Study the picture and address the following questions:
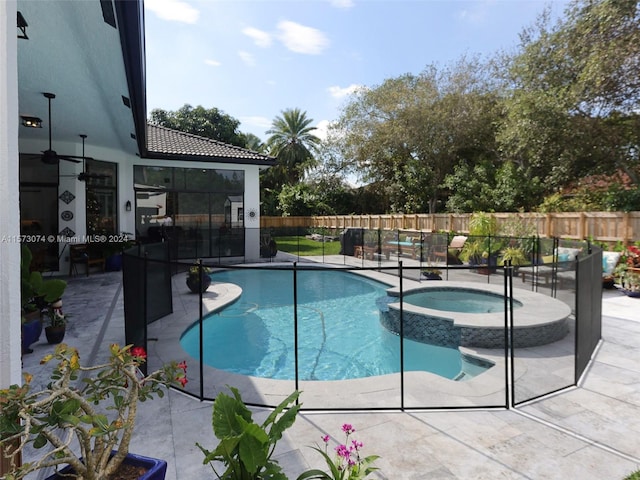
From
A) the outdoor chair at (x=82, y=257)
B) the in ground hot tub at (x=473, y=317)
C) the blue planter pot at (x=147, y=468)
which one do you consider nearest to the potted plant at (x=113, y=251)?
the outdoor chair at (x=82, y=257)

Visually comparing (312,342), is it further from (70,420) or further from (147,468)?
(70,420)

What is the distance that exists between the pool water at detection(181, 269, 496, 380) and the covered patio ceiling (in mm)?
4327

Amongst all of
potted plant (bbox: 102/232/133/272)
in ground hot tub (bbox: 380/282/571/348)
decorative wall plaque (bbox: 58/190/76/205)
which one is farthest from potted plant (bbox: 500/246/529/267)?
decorative wall plaque (bbox: 58/190/76/205)

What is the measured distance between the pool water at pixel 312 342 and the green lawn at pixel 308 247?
23.5ft

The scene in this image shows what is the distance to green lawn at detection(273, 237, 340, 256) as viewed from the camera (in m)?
17.9

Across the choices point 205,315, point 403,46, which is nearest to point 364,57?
point 403,46

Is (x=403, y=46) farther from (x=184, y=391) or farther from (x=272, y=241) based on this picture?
(x=184, y=391)

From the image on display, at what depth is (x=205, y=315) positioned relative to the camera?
7551 mm

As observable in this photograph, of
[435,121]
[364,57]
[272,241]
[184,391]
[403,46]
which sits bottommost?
[184,391]

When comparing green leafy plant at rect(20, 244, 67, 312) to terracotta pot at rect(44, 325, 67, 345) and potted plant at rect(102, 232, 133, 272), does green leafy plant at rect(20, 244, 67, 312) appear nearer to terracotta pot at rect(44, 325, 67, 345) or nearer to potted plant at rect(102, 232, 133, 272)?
terracotta pot at rect(44, 325, 67, 345)

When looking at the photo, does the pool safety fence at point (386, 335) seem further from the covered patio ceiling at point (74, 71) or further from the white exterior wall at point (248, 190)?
the white exterior wall at point (248, 190)

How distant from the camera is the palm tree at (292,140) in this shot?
115ft

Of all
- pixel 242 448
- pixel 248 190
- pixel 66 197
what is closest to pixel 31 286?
Result: pixel 242 448

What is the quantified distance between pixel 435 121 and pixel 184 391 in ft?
75.9
